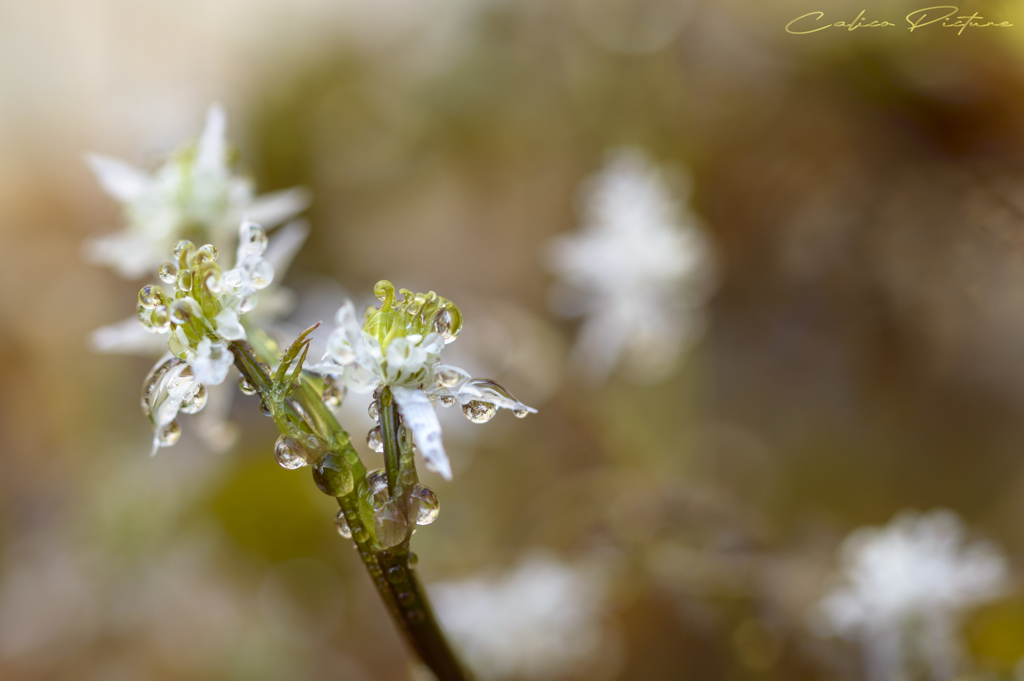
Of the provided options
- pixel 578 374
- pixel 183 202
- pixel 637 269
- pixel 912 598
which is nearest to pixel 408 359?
pixel 183 202

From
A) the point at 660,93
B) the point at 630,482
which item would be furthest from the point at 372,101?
Answer: the point at 630,482

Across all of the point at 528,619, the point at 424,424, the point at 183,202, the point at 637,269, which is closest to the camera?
the point at 424,424

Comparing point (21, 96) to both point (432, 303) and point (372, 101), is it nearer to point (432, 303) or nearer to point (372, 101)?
point (372, 101)

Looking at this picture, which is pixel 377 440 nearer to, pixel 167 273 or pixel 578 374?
pixel 167 273

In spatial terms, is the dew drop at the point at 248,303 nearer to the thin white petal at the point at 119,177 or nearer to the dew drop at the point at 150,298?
the dew drop at the point at 150,298
